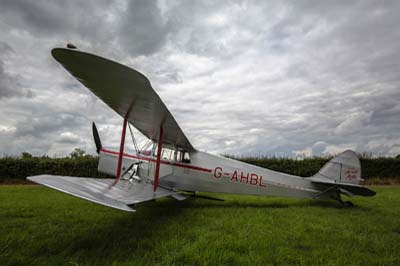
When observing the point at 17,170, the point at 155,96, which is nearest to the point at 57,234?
the point at 155,96

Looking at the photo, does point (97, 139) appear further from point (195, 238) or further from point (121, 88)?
point (195, 238)

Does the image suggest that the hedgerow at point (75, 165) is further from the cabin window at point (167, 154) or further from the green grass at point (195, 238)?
the green grass at point (195, 238)

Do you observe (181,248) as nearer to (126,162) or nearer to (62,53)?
(62,53)

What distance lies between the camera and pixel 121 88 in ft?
12.7

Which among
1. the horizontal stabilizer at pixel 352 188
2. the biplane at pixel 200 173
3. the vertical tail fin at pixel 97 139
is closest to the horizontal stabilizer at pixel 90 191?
the biplane at pixel 200 173

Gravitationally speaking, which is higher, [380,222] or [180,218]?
[380,222]

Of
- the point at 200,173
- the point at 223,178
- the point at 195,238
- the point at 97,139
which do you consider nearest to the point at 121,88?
the point at 195,238

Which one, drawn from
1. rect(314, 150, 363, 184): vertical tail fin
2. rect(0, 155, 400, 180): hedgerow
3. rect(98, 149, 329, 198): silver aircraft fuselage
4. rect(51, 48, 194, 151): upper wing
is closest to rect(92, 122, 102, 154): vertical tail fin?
rect(98, 149, 329, 198): silver aircraft fuselage

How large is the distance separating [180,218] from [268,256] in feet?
8.21

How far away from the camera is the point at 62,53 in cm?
291

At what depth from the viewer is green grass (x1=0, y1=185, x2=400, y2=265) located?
297 centimetres

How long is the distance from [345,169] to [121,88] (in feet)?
21.4

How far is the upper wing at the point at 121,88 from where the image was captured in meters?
3.01

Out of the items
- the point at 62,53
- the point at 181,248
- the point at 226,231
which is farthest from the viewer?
the point at 226,231
